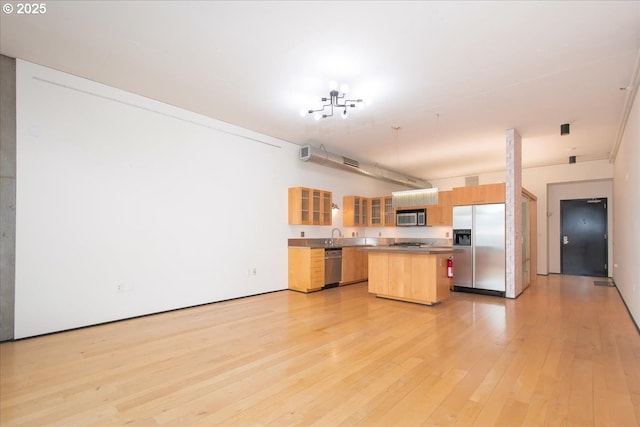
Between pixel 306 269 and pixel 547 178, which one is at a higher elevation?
pixel 547 178

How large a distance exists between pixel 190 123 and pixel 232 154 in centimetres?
88

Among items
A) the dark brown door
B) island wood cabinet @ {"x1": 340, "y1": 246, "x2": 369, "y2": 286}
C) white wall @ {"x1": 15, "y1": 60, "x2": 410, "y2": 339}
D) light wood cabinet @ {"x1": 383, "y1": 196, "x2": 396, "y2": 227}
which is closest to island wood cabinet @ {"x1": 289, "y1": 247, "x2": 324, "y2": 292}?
white wall @ {"x1": 15, "y1": 60, "x2": 410, "y2": 339}

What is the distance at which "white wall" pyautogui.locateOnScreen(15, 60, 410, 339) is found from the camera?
12.1 feet

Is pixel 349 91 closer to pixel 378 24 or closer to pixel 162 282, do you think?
pixel 378 24

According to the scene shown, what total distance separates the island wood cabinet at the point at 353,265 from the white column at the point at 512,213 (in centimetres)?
299

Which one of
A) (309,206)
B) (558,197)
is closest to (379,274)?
Result: (309,206)

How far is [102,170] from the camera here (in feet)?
13.7

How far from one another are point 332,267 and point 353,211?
6.22 ft

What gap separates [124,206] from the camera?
4.35 meters

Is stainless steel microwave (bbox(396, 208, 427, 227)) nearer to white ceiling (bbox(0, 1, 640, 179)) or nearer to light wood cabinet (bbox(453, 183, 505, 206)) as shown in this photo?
light wood cabinet (bbox(453, 183, 505, 206))

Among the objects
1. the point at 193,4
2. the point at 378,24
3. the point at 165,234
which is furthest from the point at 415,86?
the point at 165,234

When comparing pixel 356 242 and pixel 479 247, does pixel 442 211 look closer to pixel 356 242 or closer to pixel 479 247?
pixel 479 247

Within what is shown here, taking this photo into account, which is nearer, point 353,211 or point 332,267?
point 332,267

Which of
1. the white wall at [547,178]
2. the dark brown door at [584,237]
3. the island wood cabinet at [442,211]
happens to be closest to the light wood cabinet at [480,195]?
the island wood cabinet at [442,211]
